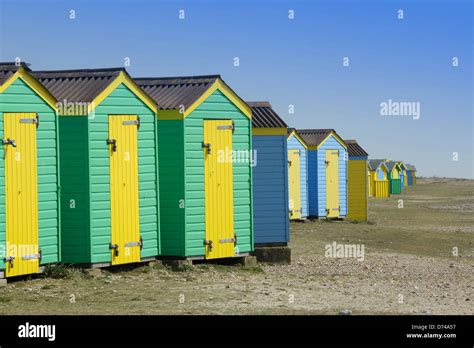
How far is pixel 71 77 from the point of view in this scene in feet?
Answer: 49.1

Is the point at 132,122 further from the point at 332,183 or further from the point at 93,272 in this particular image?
the point at 332,183

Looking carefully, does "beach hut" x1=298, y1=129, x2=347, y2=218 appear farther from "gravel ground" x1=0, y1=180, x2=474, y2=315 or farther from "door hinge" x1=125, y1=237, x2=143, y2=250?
"door hinge" x1=125, y1=237, x2=143, y2=250

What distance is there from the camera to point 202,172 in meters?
15.4

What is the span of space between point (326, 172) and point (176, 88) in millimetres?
15124

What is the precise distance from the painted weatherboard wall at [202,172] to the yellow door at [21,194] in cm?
300

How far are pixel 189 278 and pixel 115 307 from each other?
3.18 metres

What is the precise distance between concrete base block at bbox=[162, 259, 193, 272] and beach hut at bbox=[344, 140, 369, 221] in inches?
691

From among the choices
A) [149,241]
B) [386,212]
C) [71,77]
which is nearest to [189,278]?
[149,241]

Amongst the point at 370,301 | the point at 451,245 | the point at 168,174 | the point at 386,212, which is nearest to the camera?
the point at 370,301

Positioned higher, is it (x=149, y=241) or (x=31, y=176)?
(x=31, y=176)

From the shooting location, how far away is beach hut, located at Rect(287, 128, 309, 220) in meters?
28.5

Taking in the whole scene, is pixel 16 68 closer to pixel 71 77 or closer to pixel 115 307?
pixel 71 77

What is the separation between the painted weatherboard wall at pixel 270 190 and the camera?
57.6 ft

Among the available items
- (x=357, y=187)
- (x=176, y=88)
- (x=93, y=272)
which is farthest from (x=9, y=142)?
(x=357, y=187)
